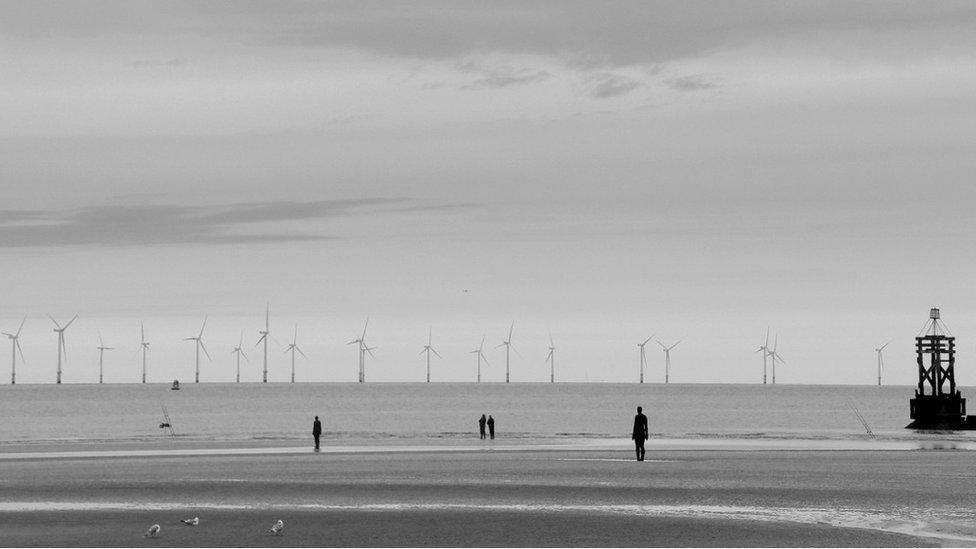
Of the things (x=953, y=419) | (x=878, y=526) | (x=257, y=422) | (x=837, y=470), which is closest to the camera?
(x=878, y=526)

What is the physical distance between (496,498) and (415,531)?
352 inches

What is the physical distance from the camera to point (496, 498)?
41.5 metres

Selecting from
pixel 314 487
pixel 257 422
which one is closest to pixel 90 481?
pixel 314 487

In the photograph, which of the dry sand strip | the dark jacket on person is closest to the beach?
the dry sand strip

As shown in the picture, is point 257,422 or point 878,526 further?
point 257,422

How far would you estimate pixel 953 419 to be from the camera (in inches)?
3617

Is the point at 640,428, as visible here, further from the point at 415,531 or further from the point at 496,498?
the point at 415,531

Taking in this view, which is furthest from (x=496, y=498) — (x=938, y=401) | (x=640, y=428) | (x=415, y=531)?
(x=938, y=401)

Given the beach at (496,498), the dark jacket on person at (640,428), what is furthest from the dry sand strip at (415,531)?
the dark jacket on person at (640,428)

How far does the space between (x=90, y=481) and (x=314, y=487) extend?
29.1ft

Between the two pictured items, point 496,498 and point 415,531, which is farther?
point 496,498

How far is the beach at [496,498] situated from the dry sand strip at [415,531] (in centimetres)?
5

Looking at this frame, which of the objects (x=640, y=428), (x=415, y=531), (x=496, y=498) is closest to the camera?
(x=415, y=531)

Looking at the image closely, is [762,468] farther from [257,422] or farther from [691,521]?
[257,422]
